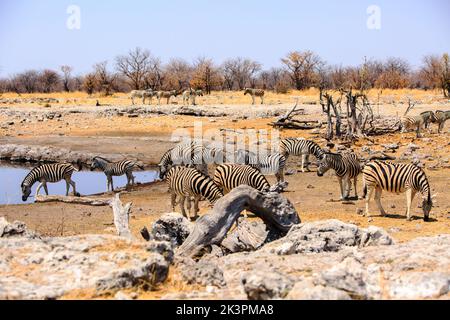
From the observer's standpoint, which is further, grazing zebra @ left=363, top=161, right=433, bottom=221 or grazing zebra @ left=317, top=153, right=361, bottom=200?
grazing zebra @ left=317, top=153, right=361, bottom=200

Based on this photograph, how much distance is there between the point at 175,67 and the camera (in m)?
66.7

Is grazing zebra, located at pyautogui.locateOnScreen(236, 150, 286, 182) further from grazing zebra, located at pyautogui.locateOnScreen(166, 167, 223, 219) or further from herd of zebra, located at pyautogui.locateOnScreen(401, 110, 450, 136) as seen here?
herd of zebra, located at pyautogui.locateOnScreen(401, 110, 450, 136)

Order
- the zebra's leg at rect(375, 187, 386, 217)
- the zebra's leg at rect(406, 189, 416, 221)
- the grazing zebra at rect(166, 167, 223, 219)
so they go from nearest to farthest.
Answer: the zebra's leg at rect(406, 189, 416, 221) → the zebra's leg at rect(375, 187, 386, 217) → the grazing zebra at rect(166, 167, 223, 219)

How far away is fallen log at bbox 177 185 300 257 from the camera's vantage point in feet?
24.0

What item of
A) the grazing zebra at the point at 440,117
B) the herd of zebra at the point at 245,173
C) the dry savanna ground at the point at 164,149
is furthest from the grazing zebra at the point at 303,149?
the grazing zebra at the point at 440,117

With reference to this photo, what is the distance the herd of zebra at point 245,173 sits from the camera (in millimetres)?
10961

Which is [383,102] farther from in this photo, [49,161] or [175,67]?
[175,67]

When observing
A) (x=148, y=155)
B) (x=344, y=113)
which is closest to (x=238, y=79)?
(x=344, y=113)

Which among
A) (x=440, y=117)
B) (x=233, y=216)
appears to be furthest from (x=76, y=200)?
(x=440, y=117)

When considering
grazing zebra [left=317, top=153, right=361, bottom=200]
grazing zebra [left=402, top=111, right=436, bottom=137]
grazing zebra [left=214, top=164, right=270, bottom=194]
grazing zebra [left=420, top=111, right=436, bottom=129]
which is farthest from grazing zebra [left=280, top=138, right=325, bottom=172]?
grazing zebra [left=420, top=111, right=436, bottom=129]

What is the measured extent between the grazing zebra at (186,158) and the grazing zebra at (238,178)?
4574 mm

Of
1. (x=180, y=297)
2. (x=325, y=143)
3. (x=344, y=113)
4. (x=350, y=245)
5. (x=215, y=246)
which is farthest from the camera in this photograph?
(x=344, y=113)

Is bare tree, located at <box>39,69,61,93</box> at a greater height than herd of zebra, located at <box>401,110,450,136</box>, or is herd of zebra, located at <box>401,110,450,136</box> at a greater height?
bare tree, located at <box>39,69,61,93</box>

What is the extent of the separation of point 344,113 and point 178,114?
317 inches
